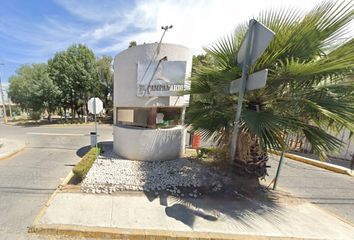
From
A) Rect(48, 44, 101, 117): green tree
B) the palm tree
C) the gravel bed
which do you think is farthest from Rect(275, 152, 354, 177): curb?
Rect(48, 44, 101, 117): green tree

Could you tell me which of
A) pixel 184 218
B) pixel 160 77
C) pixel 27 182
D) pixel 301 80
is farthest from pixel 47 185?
pixel 301 80

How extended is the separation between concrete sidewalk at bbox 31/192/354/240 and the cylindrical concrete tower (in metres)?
2.37

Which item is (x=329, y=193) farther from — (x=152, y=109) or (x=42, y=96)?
(x=42, y=96)

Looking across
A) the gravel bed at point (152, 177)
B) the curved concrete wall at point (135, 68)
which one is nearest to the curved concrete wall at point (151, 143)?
the gravel bed at point (152, 177)

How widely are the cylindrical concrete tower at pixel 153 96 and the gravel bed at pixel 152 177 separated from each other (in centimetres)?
57

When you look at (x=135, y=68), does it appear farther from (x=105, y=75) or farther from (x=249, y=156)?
(x=105, y=75)

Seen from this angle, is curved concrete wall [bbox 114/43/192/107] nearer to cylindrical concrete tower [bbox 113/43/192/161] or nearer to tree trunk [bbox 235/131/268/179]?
cylindrical concrete tower [bbox 113/43/192/161]

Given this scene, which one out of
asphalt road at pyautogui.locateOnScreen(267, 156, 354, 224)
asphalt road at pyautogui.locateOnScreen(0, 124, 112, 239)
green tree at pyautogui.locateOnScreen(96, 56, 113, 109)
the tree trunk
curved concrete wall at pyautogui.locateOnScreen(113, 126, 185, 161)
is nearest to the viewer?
asphalt road at pyautogui.locateOnScreen(0, 124, 112, 239)

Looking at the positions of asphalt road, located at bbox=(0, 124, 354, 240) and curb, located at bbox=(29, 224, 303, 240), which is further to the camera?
asphalt road, located at bbox=(0, 124, 354, 240)

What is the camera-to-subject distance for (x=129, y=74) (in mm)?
6355

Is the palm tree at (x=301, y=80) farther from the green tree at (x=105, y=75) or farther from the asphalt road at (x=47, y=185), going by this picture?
the green tree at (x=105, y=75)

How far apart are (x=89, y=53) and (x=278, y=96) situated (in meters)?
22.3

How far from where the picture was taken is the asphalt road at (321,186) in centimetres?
440

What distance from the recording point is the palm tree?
10.1 feet
